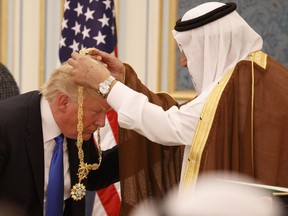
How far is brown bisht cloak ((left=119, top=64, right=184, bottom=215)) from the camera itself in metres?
2.39

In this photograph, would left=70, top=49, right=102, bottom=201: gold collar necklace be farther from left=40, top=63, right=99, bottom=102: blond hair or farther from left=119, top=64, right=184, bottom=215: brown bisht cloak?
left=119, top=64, right=184, bottom=215: brown bisht cloak

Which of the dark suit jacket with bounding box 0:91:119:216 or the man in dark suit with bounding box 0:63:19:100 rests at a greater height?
the man in dark suit with bounding box 0:63:19:100

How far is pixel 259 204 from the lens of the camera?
1.99ft

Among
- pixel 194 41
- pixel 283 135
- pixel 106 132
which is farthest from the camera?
pixel 106 132

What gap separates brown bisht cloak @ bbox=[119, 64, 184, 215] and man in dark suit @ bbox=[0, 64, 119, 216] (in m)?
0.23

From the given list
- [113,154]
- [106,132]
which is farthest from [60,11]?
[113,154]

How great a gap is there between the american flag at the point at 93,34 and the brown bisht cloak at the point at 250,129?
1616 millimetres

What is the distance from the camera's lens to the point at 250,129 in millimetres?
2045

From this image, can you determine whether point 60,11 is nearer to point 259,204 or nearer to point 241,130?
point 241,130

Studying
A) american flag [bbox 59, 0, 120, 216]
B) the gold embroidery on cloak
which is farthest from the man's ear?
american flag [bbox 59, 0, 120, 216]

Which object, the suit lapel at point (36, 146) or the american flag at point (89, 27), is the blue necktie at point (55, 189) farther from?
the american flag at point (89, 27)

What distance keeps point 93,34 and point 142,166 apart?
1.74 metres

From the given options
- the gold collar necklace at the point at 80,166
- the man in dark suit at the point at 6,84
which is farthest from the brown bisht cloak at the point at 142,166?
the man in dark suit at the point at 6,84

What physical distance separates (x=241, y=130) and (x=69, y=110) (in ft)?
Result: 2.08
